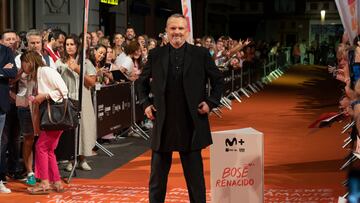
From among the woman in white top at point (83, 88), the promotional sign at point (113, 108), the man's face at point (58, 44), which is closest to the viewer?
the woman in white top at point (83, 88)

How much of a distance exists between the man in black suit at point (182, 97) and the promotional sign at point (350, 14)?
2.62 metres

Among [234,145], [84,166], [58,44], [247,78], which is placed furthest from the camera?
[247,78]

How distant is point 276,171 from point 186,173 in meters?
3.55

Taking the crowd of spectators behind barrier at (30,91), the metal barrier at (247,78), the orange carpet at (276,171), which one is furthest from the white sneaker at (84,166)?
the metal barrier at (247,78)

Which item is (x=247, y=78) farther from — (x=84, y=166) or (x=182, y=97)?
(x=182, y=97)

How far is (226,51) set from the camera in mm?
18625

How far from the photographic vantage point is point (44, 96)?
7754 millimetres

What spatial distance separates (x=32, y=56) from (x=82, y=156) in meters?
2.23

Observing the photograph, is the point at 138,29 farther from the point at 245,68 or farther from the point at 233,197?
the point at 233,197

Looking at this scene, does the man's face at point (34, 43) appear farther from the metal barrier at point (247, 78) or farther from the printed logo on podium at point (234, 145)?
the metal barrier at point (247, 78)

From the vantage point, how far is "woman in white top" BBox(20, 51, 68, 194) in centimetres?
775

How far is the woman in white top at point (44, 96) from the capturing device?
25.4ft

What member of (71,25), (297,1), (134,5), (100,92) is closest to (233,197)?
(100,92)

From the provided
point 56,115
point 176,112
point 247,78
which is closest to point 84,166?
point 56,115
